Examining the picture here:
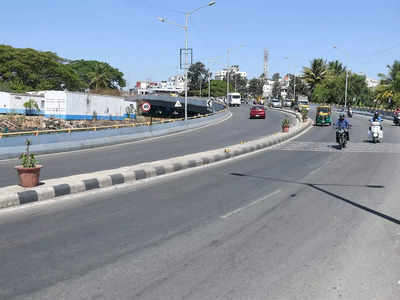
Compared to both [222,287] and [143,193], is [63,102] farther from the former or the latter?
[222,287]

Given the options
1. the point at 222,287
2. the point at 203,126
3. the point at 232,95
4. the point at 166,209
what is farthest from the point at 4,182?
the point at 232,95

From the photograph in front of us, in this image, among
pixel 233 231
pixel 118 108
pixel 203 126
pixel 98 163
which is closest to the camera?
pixel 233 231

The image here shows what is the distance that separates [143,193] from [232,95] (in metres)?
72.7

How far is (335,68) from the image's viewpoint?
112 m

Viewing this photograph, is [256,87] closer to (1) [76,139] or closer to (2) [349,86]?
(2) [349,86]

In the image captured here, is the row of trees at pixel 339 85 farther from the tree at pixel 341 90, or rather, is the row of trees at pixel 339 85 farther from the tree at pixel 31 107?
the tree at pixel 31 107

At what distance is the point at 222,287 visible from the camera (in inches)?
188

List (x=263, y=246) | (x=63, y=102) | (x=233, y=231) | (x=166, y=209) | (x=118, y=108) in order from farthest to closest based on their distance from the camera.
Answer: (x=118, y=108), (x=63, y=102), (x=166, y=209), (x=233, y=231), (x=263, y=246)

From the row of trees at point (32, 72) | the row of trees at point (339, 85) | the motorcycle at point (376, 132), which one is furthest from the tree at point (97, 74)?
the motorcycle at point (376, 132)

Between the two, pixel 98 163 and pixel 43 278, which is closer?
pixel 43 278

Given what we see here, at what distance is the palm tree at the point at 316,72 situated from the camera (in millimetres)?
109312

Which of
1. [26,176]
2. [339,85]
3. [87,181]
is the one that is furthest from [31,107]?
[339,85]

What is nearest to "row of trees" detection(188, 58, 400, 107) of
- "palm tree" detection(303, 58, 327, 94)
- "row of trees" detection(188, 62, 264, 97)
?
"palm tree" detection(303, 58, 327, 94)

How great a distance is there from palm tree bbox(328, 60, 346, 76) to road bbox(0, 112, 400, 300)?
106 metres
